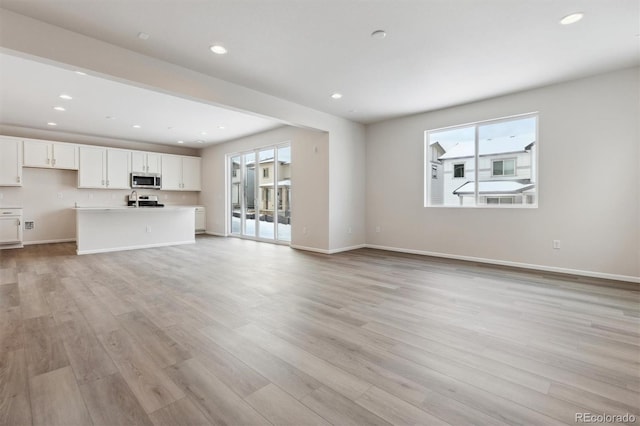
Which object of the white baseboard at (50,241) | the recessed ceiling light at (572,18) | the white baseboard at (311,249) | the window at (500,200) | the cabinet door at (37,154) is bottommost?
the white baseboard at (311,249)

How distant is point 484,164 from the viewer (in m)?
5.01

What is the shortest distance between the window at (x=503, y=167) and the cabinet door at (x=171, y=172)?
326 inches

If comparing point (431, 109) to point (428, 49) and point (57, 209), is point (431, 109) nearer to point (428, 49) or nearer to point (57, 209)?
point (428, 49)

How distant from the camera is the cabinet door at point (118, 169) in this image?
7590 millimetres

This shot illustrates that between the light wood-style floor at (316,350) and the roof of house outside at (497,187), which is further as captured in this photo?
the roof of house outside at (497,187)

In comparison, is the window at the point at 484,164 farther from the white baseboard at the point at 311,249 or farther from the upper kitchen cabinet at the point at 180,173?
the upper kitchen cabinet at the point at 180,173

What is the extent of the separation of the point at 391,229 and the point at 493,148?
93.3 inches

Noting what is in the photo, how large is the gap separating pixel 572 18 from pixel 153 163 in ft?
29.8

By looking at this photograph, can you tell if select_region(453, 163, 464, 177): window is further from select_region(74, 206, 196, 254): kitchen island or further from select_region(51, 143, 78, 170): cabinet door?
select_region(51, 143, 78, 170): cabinet door

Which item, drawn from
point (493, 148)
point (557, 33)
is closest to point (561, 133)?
point (493, 148)

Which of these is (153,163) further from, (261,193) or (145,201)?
(261,193)

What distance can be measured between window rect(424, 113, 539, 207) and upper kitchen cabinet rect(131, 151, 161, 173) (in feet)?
24.0

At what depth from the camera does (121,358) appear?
1928 millimetres

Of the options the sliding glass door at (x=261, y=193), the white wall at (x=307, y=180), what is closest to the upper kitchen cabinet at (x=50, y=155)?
the sliding glass door at (x=261, y=193)
